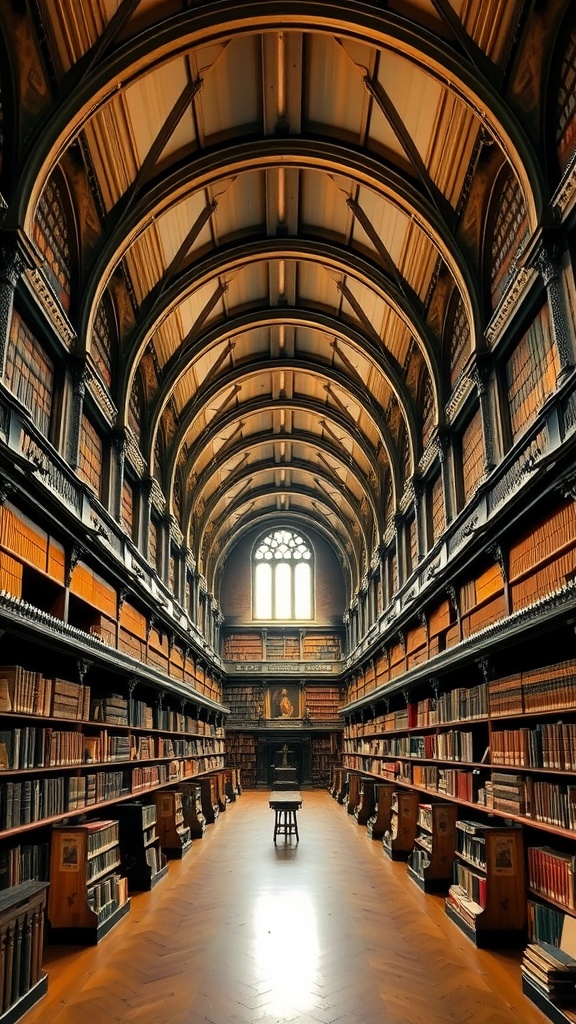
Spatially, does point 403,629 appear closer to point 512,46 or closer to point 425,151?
point 425,151

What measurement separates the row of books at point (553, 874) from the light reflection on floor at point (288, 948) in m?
1.73

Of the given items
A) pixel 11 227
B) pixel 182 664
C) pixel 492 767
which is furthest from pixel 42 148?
pixel 182 664

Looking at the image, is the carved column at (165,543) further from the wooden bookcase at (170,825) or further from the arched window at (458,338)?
the arched window at (458,338)

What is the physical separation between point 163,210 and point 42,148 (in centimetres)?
337

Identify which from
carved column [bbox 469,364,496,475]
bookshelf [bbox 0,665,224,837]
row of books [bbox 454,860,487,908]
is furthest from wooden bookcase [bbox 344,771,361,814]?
carved column [bbox 469,364,496,475]

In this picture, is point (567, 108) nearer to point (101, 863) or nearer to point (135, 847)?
point (101, 863)

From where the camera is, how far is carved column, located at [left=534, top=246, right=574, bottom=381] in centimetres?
699

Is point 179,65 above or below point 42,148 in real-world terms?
above

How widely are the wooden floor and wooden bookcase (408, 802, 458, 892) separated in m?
0.23

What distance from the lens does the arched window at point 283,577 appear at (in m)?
30.5

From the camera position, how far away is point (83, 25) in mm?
8602

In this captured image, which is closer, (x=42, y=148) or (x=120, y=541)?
(x=42, y=148)

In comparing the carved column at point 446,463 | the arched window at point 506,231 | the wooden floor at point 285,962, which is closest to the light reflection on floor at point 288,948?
the wooden floor at point 285,962

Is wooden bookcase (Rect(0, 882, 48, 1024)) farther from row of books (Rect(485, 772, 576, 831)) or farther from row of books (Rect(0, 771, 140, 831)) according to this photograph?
row of books (Rect(485, 772, 576, 831))
